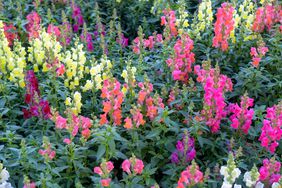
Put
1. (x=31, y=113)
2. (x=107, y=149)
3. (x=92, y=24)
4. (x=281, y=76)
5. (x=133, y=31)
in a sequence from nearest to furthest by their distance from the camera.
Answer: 1. (x=107, y=149)
2. (x=31, y=113)
3. (x=281, y=76)
4. (x=92, y=24)
5. (x=133, y=31)

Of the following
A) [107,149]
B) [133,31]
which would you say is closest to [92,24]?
[133,31]

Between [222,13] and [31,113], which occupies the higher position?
[222,13]

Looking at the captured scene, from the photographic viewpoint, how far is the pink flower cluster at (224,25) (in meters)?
5.40

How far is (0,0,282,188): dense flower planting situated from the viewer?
3.84 metres

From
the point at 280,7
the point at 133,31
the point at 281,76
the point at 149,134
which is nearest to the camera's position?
the point at 149,134

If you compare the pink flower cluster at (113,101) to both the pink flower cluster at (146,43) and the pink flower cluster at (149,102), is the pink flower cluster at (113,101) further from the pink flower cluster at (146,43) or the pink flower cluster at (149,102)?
the pink flower cluster at (146,43)

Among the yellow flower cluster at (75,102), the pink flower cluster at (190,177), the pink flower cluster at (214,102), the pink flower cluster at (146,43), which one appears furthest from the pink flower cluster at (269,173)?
the pink flower cluster at (146,43)

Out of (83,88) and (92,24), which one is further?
(92,24)

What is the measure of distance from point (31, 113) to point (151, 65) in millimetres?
1654

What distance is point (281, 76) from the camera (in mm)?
5285

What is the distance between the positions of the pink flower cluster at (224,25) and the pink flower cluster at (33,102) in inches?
89.1

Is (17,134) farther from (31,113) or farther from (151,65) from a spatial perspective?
(151,65)

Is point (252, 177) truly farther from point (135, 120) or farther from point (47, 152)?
point (47, 152)

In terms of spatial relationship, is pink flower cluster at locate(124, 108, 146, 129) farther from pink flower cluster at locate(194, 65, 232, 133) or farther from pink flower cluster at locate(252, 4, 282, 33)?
pink flower cluster at locate(252, 4, 282, 33)
